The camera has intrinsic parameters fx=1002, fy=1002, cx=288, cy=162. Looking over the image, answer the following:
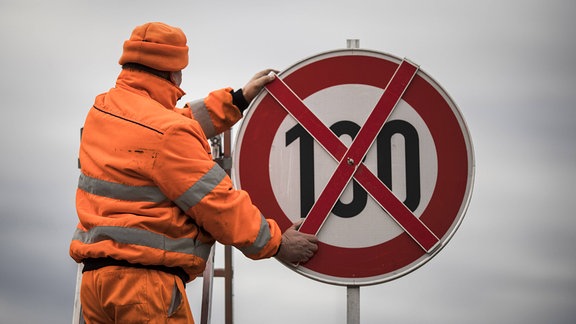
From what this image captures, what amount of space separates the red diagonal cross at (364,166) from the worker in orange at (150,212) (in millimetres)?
154

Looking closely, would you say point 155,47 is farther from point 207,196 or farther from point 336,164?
point 336,164

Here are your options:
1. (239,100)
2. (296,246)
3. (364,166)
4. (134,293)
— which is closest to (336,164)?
(364,166)

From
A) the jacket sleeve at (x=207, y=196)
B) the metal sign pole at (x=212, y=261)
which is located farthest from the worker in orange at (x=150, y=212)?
the metal sign pole at (x=212, y=261)

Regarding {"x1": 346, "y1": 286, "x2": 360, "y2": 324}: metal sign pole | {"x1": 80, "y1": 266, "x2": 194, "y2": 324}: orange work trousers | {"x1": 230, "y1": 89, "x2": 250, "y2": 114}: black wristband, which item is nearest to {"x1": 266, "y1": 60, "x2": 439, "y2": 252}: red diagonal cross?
{"x1": 346, "y1": 286, "x2": 360, "y2": 324}: metal sign pole

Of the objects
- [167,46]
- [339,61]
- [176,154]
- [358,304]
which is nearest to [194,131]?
[176,154]

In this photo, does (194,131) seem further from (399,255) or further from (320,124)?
(399,255)

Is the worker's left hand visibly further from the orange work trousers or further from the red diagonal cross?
the orange work trousers

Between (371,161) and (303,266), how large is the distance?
1.63 ft

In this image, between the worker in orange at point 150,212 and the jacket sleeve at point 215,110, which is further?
the jacket sleeve at point 215,110

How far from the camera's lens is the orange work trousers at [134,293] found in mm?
3842

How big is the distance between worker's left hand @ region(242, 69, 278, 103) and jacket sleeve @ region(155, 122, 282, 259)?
0.35 meters

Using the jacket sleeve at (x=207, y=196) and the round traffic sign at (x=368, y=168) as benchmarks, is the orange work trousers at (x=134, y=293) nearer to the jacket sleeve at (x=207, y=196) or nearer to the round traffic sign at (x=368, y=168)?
the jacket sleeve at (x=207, y=196)

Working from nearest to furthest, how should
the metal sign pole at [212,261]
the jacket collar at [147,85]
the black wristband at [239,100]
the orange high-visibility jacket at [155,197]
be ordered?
the orange high-visibility jacket at [155,197]
the jacket collar at [147,85]
the black wristband at [239,100]
the metal sign pole at [212,261]

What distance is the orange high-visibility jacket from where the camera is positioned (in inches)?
150
